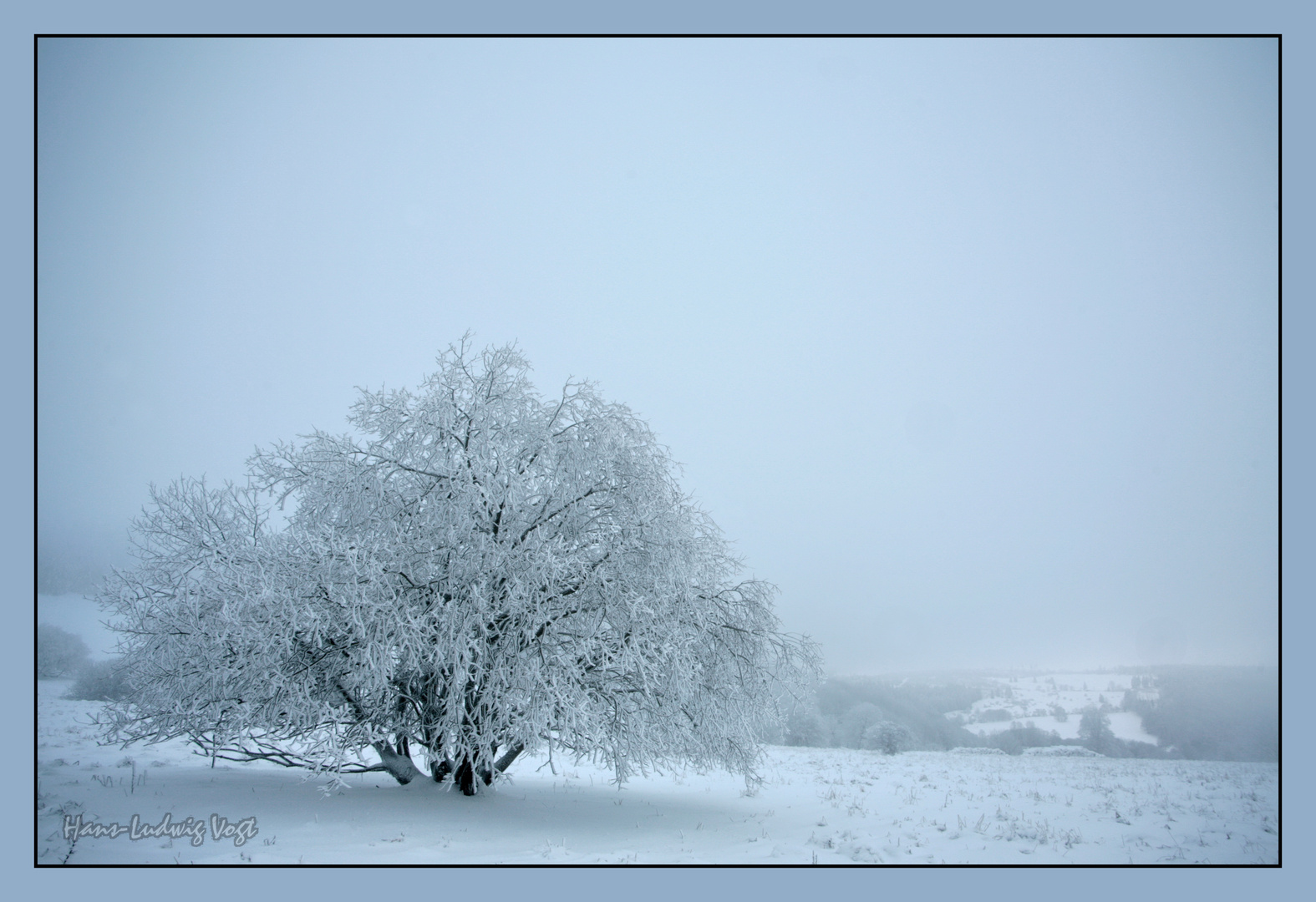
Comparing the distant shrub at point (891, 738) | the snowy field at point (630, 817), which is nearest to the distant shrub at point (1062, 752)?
the distant shrub at point (891, 738)

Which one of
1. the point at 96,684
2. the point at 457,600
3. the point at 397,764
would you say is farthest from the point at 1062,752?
the point at 96,684

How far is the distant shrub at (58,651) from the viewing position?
11.3m

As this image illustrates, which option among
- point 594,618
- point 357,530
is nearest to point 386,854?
point 594,618

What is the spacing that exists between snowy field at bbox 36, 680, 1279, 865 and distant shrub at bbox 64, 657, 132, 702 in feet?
1.04

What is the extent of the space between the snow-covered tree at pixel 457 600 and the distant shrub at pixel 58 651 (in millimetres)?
1725

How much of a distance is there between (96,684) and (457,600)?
10113 millimetres

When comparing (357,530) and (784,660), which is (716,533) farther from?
(357,530)

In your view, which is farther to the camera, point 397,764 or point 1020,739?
point 1020,739

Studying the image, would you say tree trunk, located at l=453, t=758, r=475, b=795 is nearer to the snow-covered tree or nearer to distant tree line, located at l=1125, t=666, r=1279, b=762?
the snow-covered tree

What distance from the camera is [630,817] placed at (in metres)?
10.1

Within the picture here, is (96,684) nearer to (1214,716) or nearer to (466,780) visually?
(466,780)

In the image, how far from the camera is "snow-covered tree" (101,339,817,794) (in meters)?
8.20

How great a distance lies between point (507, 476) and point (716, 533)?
3.62 metres

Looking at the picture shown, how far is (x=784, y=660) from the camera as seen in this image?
11195mm
